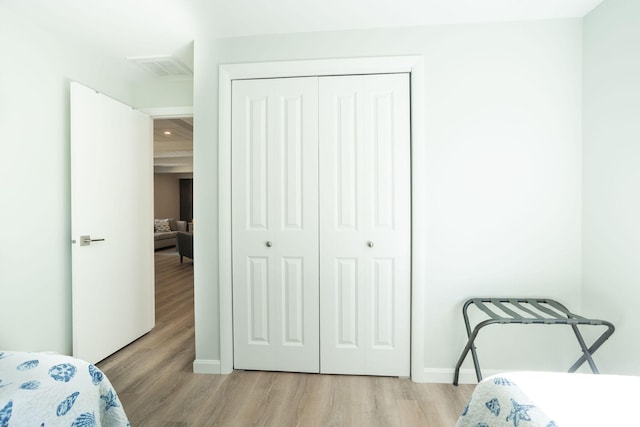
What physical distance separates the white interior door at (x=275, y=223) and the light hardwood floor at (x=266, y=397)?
230 millimetres

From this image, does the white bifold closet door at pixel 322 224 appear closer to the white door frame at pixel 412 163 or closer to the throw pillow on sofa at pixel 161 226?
the white door frame at pixel 412 163

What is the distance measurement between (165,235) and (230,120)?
24.2ft

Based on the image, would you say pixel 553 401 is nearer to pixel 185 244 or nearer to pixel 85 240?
pixel 85 240

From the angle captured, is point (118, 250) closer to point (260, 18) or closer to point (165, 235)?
point (260, 18)

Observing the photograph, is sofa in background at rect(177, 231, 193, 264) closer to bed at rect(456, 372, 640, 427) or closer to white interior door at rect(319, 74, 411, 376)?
white interior door at rect(319, 74, 411, 376)


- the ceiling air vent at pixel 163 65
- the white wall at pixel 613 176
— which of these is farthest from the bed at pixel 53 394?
the white wall at pixel 613 176

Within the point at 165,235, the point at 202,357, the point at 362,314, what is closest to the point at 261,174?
the point at 362,314

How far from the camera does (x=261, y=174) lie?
2223 mm

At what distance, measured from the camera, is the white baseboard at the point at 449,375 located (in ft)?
6.94

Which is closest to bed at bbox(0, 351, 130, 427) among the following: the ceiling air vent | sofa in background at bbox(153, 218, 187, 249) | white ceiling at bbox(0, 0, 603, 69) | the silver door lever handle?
the silver door lever handle

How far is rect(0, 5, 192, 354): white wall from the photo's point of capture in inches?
74.3

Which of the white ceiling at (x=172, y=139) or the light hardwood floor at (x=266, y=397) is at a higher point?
the white ceiling at (x=172, y=139)

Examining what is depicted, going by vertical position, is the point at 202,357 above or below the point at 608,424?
below

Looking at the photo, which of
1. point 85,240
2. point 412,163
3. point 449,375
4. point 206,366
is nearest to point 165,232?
point 85,240
